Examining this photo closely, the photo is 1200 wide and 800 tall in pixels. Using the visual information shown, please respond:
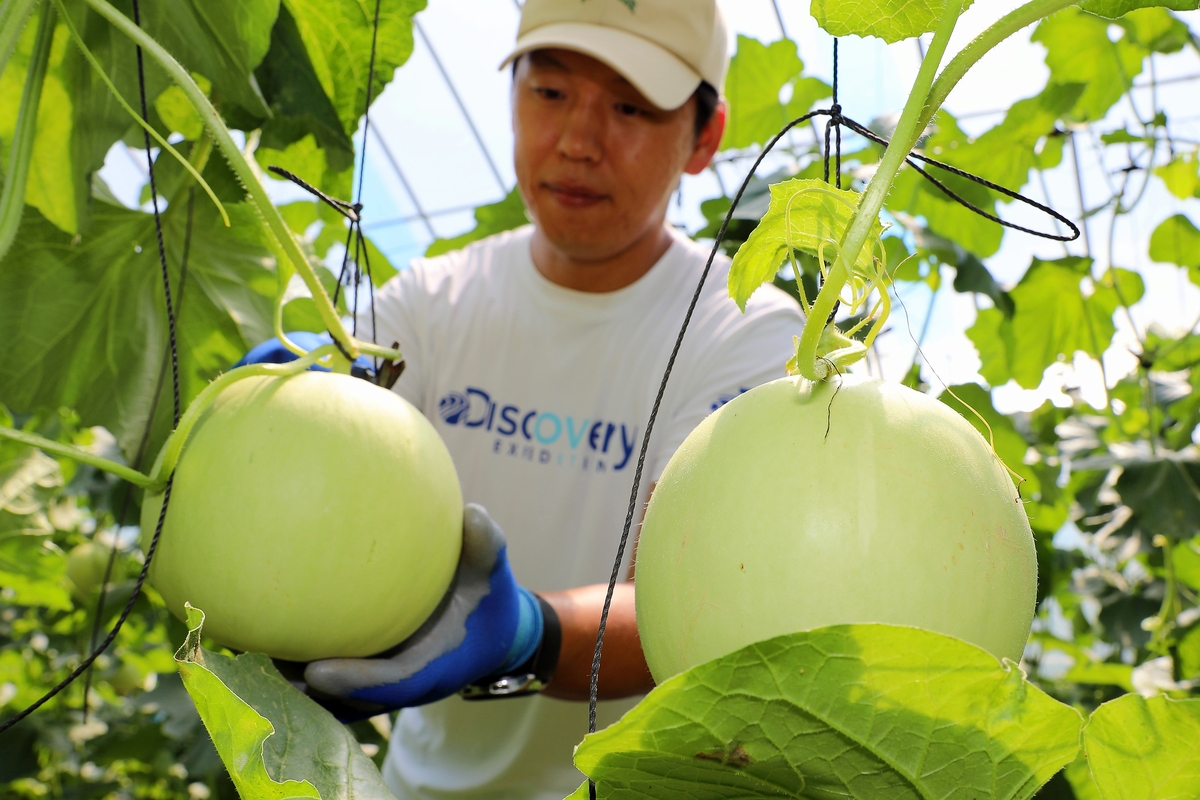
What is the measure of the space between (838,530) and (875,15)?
0.35 m

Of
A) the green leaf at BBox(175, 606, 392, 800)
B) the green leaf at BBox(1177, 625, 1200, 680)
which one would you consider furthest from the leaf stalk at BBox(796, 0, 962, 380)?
the green leaf at BBox(1177, 625, 1200, 680)

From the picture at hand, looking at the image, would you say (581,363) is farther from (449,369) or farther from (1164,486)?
(1164,486)

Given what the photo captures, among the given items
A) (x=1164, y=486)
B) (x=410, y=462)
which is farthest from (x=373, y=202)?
(x=410, y=462)

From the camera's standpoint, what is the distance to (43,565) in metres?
2.03

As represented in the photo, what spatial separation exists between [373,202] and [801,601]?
9.11 metres

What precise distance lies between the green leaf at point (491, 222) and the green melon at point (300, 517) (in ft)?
6.09

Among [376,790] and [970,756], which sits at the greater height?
[970,756]

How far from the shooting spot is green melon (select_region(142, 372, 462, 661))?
2.38 feet

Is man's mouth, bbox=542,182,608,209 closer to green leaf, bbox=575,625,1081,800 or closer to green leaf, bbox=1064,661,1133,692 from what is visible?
green leaf, bbox=575,625,1081,800

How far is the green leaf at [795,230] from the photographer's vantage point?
599mm

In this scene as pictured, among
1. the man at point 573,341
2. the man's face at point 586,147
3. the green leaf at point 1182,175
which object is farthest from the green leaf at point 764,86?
the man's face at point 586,147

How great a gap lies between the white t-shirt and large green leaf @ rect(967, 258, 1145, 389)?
3.18 ft

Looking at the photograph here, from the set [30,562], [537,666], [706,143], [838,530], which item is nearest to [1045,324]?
[706,143]

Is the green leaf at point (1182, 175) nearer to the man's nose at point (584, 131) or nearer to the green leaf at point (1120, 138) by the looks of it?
the green leaf at point (1120, 138)
